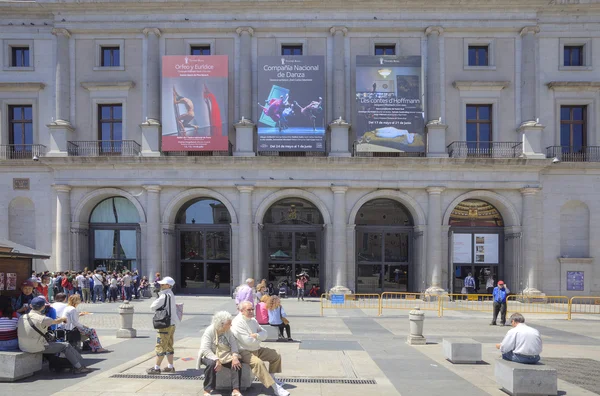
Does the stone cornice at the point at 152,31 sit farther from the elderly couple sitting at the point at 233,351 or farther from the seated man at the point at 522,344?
the seated man at the point at 522,344

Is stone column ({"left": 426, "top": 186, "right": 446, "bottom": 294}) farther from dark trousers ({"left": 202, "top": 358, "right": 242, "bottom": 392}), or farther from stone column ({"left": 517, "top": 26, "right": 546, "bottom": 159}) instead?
dark trousers ({"left": 202, "top": 358, "right": 242, "bottom": 392})

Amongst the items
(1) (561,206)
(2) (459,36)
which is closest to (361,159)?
(2) (459,36)

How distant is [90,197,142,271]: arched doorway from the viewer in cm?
2853

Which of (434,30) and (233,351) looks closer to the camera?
(233,351)

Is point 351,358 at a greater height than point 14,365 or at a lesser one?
lesser

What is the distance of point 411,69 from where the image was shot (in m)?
27.3

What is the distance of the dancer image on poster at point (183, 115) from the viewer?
89.7 ft

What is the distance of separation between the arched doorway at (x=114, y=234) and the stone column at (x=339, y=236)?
1182 cm

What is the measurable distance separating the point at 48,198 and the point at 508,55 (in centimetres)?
2846

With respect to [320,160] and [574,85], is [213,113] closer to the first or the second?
[320,160]

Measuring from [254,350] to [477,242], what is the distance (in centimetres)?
2310

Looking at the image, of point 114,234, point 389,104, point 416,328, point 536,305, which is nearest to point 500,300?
point 416,328

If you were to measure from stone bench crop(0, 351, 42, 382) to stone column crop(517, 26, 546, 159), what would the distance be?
25910 mm

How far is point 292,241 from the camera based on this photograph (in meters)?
28.8
